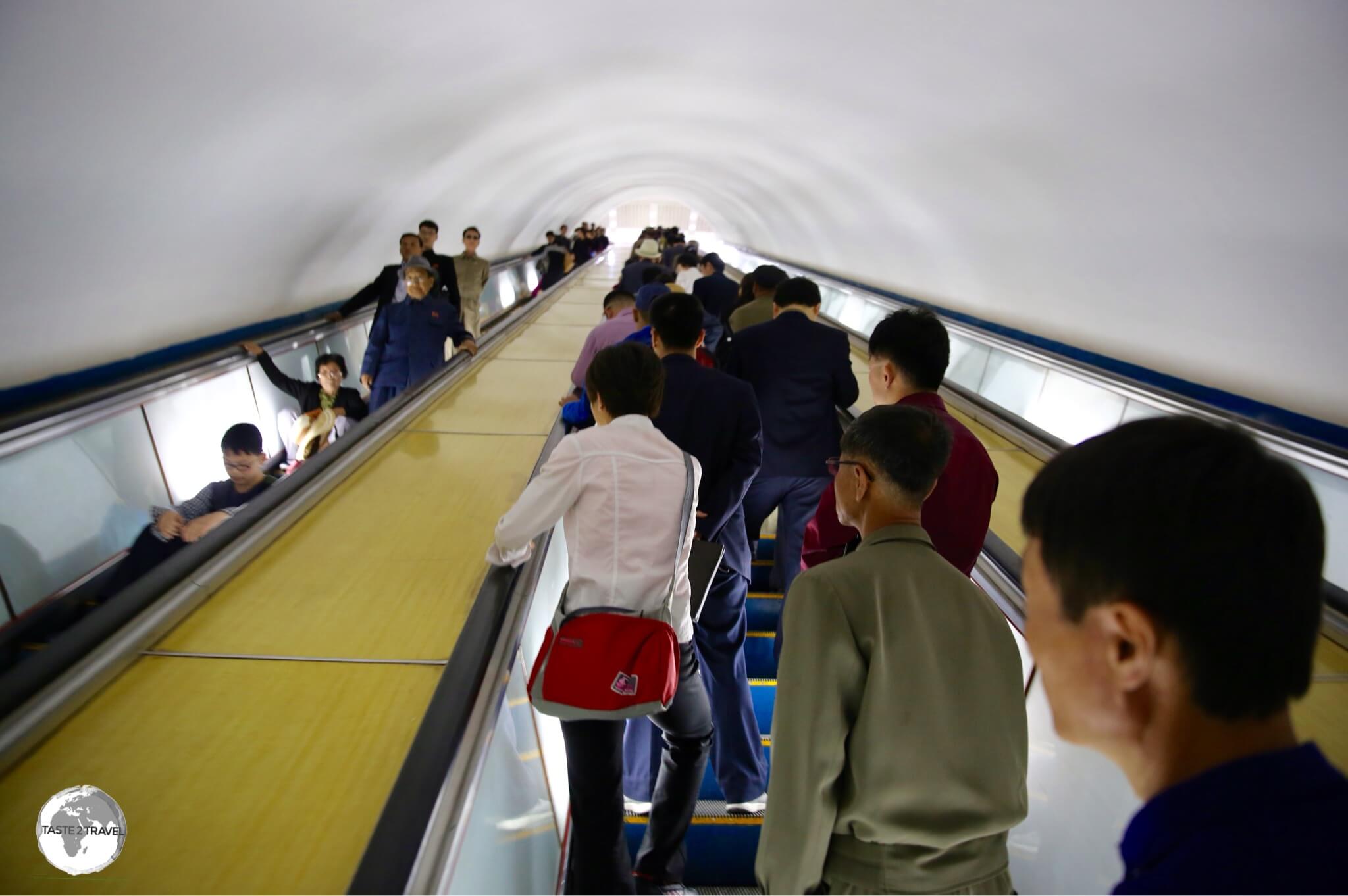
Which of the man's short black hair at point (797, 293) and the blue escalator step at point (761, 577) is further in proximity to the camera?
the blue escalator step at point (761, 577)

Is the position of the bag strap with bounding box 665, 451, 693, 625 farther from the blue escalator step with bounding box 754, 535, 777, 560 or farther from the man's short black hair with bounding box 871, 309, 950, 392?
the blue escalator step with bounding box 754, 535, 777, 560

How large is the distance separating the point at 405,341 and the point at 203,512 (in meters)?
1.71

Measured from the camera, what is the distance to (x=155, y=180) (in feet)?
14.6

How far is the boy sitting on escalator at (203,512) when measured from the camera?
3.44m

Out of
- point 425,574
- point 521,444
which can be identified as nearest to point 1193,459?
point 425,574

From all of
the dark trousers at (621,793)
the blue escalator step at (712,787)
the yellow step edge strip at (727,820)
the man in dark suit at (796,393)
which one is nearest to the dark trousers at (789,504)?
the man in dark suit at (796,393)

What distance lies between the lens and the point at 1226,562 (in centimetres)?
68

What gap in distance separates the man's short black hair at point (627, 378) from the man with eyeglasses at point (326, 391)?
12.7 feet

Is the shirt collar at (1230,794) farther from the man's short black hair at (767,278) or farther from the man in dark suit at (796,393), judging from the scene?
the man's short black hair at (767,278)

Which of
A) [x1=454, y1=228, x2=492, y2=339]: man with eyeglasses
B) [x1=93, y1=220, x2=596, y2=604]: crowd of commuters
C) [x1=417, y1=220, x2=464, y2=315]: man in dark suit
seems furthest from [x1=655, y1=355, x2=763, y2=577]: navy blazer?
[x1=454, y1=228, x2=492, y2=339]: man with eyeglasses

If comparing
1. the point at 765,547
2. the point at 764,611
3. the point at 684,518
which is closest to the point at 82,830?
the point at 684,518

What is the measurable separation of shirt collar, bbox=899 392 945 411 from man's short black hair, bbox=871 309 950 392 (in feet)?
0.33

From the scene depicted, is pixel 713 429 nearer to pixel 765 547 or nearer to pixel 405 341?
pixel 765 547

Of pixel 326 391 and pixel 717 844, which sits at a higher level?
pixel 326 391
